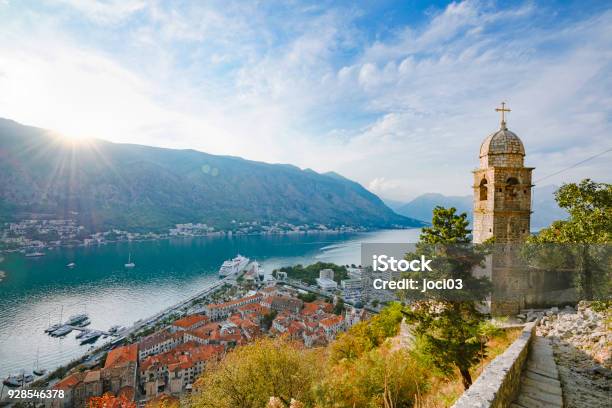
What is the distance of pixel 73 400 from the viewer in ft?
67.2

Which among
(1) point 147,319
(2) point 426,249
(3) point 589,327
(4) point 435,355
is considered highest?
(2) point 426,249

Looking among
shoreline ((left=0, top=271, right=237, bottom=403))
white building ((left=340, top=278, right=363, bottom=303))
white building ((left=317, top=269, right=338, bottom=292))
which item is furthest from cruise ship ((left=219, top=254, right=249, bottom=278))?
white building ((left=340, top=278, right=363, bottom=303))

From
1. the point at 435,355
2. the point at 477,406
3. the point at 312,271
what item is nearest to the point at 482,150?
the point at 435,355

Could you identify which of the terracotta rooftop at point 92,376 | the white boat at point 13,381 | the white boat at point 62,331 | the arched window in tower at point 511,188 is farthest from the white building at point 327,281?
the arched window in tower at point 511,188

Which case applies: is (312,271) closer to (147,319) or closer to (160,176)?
(147,319)

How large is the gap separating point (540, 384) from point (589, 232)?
12.7 feet

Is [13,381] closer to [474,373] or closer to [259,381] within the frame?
[259,381]

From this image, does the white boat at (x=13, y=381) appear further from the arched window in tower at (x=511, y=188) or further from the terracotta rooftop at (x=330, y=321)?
the arched window in tower at (x=511, y=188)

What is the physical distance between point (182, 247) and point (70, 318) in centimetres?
5922

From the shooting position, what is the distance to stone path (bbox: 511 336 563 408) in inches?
143

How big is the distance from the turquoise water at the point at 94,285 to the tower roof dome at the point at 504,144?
36.9 metres

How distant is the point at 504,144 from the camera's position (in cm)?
1023

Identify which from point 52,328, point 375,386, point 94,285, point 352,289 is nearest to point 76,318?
point 52,328

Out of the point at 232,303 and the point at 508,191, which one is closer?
the point at 508,191
